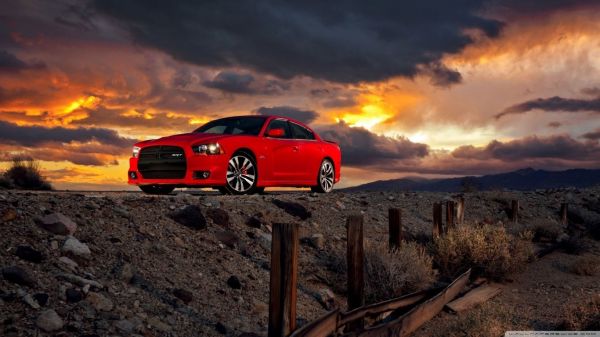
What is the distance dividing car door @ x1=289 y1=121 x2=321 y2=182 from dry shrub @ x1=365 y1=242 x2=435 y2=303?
3.89 metres

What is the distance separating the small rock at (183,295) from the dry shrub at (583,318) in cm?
518

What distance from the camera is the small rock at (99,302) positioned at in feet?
18.3

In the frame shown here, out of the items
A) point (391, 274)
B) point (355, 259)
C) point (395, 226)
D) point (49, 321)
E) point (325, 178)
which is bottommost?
point (391, 274)

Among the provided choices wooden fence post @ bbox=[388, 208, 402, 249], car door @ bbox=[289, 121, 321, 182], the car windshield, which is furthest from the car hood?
wooden fence post @ bbox=[388, 208, 402, 249]

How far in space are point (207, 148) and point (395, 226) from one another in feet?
12.3

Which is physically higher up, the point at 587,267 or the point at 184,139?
the point at 184,139

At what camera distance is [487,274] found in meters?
10.9

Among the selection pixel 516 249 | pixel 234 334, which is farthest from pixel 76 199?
pixel 516 249

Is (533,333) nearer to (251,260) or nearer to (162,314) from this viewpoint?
(251,260)

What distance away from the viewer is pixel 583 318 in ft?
25.6

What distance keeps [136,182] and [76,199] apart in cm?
333

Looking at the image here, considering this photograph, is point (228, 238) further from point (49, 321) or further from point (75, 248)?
point (49, 321)

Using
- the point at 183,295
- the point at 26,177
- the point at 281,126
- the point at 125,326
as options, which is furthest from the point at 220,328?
the point at 26,177

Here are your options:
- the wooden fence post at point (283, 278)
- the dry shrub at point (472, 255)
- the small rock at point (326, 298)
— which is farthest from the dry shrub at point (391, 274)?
the wooden fence post at point (283, 278)
